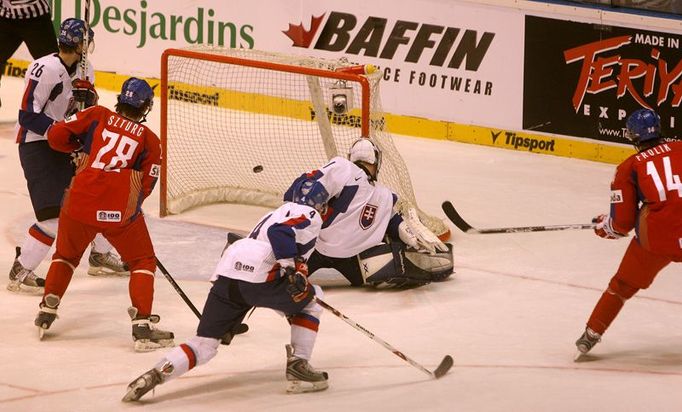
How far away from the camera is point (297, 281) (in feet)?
17.8

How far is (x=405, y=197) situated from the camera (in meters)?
8.12

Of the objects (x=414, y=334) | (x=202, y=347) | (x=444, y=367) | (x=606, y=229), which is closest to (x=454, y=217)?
(x=414, y=334)

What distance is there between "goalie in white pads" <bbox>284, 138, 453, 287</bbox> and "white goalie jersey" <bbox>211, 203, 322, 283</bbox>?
142cm

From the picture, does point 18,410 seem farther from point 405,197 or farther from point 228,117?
point 228,117

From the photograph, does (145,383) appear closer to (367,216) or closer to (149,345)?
(149,345)

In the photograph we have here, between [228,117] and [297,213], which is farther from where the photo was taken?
[228,117]

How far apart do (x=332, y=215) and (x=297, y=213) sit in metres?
1.61

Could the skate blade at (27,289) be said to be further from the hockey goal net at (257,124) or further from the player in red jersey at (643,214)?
the player in red jersey at (643,214)

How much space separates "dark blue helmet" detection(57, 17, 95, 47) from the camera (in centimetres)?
704

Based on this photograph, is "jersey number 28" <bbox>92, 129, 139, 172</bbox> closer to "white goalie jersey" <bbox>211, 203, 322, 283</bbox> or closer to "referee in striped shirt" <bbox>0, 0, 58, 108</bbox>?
"white goalie jersey" <bbox>211, 203, 322, 283</bbox>

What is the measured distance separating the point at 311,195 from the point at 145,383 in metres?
1.00

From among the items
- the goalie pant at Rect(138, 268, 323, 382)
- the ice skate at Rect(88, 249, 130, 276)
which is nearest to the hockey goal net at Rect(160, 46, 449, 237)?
the ice skate at Rect(88, 249, 130, 276)

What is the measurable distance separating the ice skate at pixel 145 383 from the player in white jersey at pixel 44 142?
176 cm

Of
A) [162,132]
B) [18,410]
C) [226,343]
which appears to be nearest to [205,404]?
[226,343]
